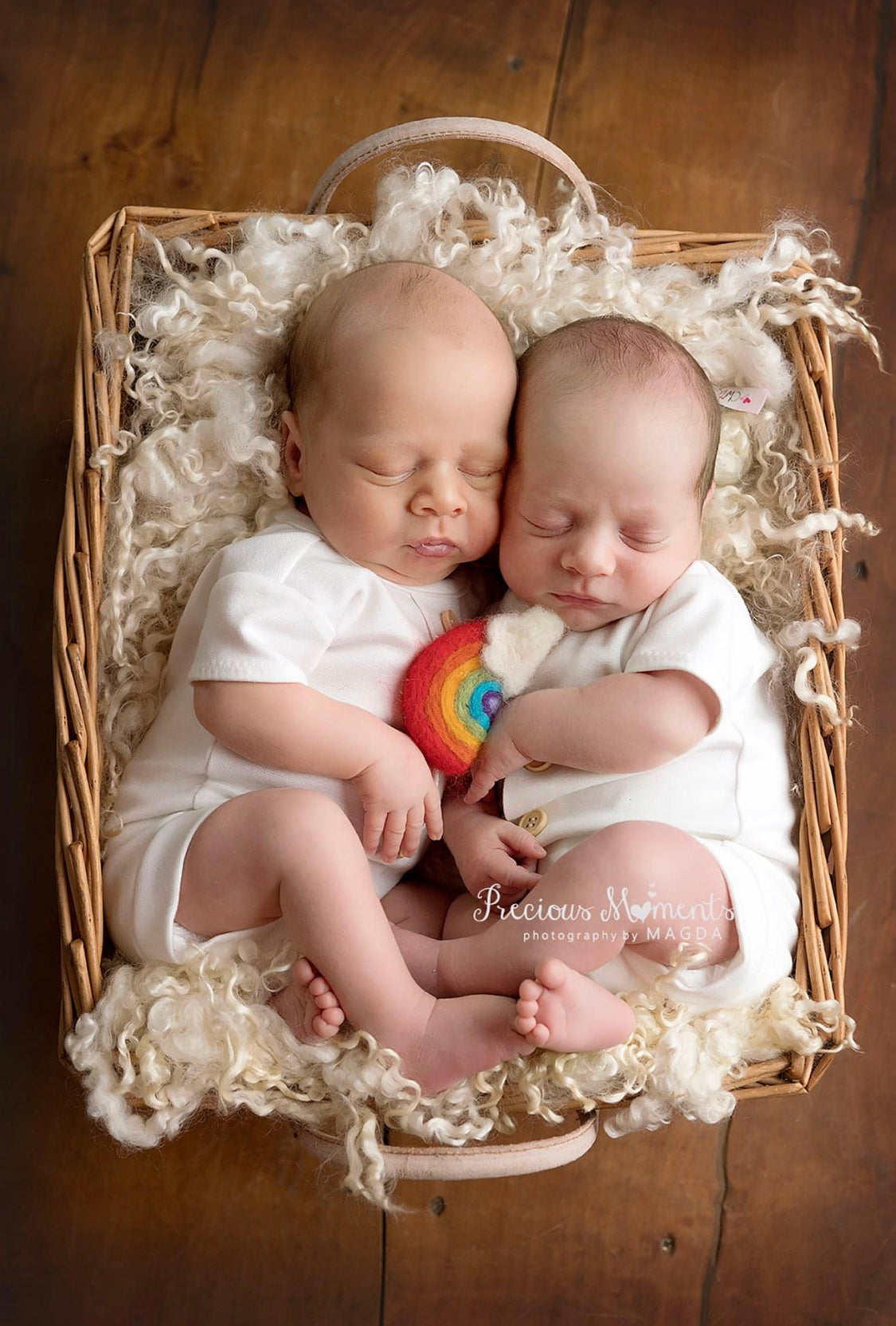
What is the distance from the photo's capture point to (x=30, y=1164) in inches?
64.6

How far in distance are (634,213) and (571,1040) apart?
1.33 meters

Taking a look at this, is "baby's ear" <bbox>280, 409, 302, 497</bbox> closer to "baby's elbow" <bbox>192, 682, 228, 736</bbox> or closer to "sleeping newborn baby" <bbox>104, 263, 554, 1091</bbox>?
"sleeping newborn baby" <bbox>104, 263, 554, 1091</bbox>

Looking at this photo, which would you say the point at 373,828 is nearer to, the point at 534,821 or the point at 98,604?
the point at 534,821

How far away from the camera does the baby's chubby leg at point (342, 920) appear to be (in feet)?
3.97

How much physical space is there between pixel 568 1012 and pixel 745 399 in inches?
31.2

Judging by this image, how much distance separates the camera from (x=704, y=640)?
1295mm

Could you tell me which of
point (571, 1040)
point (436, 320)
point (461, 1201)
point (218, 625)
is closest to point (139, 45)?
point (436, 320)

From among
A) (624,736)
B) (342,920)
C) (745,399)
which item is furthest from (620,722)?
(745,399)

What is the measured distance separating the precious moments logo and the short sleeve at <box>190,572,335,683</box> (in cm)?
37

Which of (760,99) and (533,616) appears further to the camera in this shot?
(760,99)

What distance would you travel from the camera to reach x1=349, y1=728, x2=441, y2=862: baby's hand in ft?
4.26

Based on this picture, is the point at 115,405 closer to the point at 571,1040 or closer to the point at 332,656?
the point at 332,656

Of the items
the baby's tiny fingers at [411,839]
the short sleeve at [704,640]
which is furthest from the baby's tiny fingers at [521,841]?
the short sleeve at [704,640]

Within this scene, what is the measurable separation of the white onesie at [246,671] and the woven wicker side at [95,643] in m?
0.06
